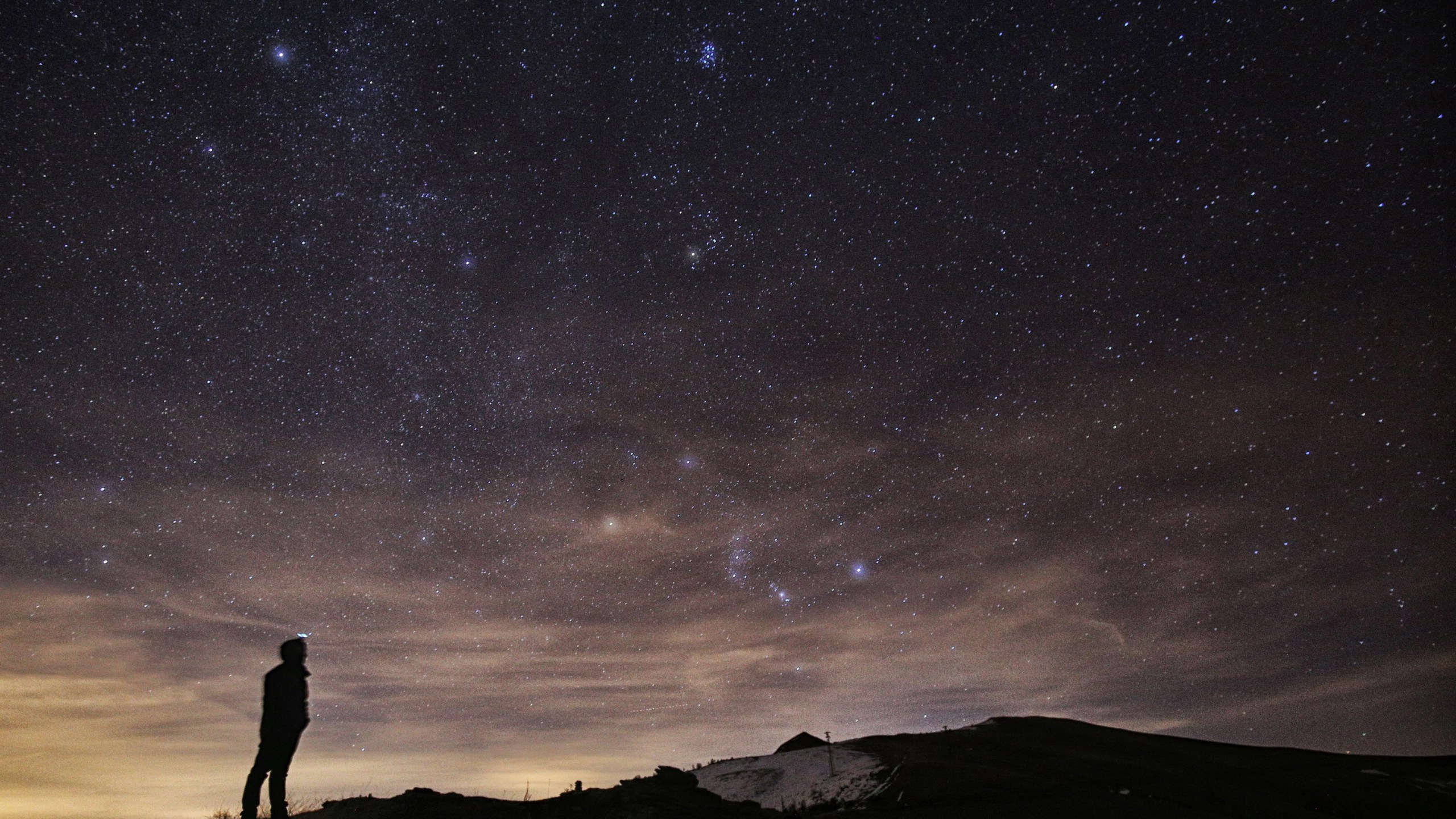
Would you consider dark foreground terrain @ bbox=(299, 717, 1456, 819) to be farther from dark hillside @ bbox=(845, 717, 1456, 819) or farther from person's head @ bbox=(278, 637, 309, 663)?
person's head @ bbox=(278, 637, 309, 663)

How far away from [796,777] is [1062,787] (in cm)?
657

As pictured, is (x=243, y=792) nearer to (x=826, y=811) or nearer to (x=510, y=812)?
(x=510, y=812)

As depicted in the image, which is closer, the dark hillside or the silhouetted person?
the silhouetted person

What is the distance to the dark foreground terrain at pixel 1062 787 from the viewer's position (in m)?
12.7

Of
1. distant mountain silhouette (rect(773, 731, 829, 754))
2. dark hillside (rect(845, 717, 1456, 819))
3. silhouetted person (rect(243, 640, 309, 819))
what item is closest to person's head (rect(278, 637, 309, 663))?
silhouetted person (rect(243, 640, 309, 819))

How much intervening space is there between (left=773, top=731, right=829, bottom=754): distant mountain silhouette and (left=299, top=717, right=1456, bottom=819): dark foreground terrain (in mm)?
2201

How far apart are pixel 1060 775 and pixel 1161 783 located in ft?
7.72

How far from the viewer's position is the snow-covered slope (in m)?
17.0

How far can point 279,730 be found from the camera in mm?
8383

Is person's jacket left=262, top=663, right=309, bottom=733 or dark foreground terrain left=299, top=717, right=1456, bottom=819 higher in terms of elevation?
person's jacket left=262, top=663, right=309, bottom=733

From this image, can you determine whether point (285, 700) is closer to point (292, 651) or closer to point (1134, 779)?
point (292, 651)

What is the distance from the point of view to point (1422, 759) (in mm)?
21375

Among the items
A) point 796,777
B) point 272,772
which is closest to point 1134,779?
point 796,777

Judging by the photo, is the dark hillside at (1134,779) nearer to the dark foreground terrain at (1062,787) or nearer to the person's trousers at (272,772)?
the dark foreground terrain at (1062,787)
